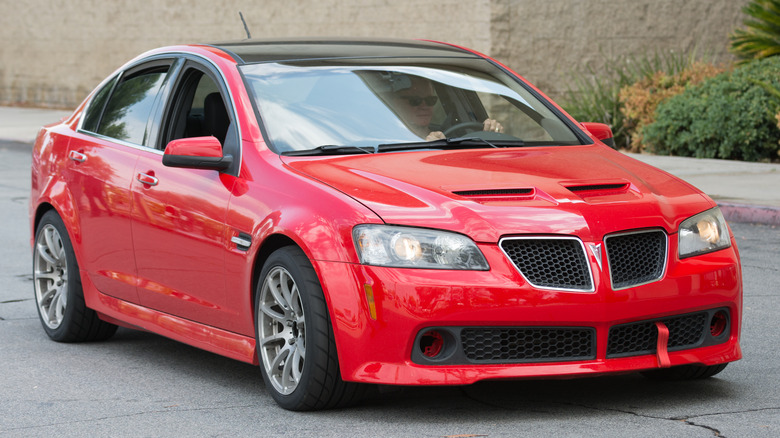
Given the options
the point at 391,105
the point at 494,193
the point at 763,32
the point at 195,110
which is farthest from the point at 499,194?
the point at 763,32

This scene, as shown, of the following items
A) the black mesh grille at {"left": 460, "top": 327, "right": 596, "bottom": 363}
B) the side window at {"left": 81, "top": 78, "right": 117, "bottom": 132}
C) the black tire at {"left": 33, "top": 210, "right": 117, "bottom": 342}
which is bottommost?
the black tire at {"left": 33, "top": 210, "right": 117, "bottom": 342}

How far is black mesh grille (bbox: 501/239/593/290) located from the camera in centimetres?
479

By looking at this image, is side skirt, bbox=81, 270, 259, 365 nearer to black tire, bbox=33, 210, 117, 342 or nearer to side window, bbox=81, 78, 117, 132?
black tire, bbox=33, 210, 117, 342

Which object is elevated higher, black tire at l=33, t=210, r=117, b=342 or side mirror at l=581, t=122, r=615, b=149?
side mirror at l=581, t=122, r=615, b=149

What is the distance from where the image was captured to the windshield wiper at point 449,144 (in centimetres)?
576

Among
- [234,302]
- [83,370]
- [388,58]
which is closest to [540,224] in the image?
[234,302]

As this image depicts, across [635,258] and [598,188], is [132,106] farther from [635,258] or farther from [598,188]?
[635,258]

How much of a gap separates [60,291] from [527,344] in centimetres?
325

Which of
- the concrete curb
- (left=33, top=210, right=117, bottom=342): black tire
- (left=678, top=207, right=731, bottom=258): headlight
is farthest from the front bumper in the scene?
the concrete curb

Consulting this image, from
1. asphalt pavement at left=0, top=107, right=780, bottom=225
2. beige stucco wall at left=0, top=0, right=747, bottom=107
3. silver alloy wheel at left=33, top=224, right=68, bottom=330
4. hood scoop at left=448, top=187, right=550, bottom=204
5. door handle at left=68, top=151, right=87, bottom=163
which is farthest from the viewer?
beige stucco wall at left=0, top=0, right=747, bottom=107

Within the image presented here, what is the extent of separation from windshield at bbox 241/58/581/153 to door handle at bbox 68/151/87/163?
1303mm

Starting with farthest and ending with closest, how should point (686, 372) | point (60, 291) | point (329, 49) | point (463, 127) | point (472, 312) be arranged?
point (60, 291)
point (329, 49)
point (463, 127)
point (686, 372)
point (472, 312)

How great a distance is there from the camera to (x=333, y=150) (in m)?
5.68

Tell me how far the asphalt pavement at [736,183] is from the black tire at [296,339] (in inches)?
288
